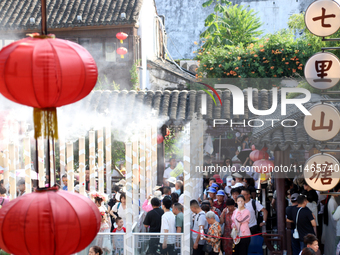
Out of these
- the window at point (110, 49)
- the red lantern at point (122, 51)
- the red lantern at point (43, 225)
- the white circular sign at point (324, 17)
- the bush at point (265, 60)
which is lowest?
the red lantern at point (43, 225)

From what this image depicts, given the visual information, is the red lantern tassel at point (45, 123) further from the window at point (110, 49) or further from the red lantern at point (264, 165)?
the window at point (110, 49)

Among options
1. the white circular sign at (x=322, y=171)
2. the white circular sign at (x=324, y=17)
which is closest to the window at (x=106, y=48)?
the white circular sign at (x=324, y=17)

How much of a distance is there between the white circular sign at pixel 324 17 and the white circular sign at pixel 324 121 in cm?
107

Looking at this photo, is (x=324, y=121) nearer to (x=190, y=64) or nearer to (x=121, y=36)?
(x=121, y=36)

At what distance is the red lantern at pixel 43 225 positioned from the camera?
10.9 feet

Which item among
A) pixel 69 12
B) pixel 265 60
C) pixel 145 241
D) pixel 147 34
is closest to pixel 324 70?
pixel 145 241

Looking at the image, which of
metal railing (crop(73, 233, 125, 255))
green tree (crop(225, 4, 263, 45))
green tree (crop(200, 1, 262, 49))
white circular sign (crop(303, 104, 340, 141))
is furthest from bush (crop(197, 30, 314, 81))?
metal railing (crop(73, 233, 125, 255))

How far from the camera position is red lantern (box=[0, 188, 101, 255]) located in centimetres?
332

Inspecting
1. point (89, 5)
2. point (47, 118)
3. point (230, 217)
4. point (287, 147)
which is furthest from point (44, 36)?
point (89, 5)

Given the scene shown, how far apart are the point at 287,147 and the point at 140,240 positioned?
316 centimetres

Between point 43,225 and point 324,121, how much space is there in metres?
4.34

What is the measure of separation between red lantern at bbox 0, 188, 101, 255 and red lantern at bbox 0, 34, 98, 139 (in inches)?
21.6

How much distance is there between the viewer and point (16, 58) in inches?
131

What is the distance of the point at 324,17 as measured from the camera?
20.0 ft
